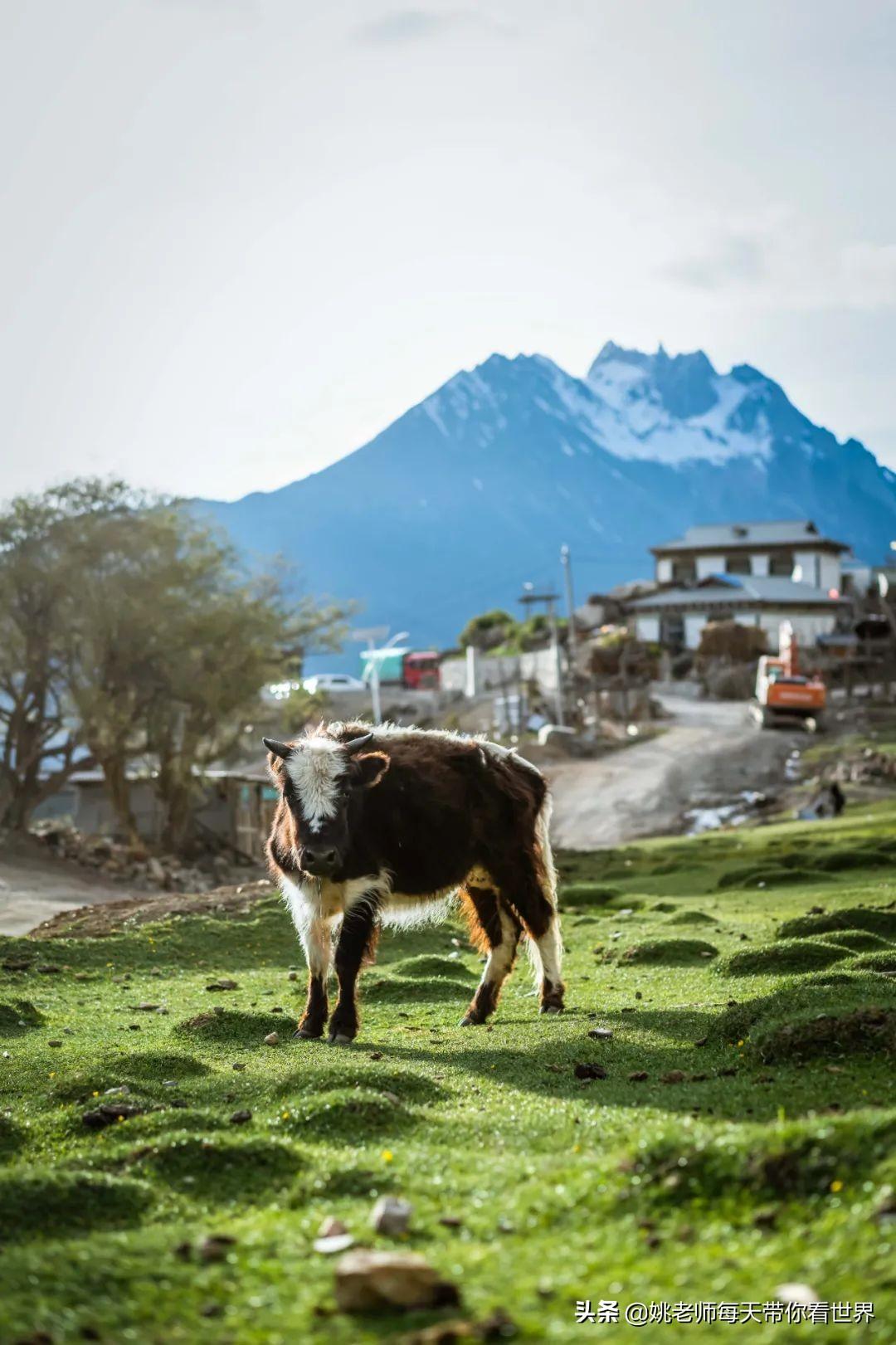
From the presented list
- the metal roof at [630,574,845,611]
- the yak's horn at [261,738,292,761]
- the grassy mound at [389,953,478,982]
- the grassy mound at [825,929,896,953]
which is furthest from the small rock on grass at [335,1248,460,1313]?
the metal roof at [630,574,845,611]

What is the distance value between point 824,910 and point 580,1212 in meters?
15.1

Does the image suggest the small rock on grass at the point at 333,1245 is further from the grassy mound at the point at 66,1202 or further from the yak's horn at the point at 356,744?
the yak's horn at the point at 356,744

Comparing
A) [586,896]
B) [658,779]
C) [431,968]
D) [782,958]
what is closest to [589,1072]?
[782,958]

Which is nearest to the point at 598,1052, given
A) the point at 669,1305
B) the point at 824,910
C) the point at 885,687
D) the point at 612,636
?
the point at 669,1305

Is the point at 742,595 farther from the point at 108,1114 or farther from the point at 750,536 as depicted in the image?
the point at 108,1114

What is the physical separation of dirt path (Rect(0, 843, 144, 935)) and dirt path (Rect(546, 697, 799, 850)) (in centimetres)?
1810

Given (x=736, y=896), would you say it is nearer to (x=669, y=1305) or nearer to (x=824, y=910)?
(x=824, y=910)

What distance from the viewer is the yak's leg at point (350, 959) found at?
12539 mm

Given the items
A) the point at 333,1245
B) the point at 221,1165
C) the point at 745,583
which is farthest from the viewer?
the point at 745,583

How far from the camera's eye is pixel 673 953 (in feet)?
55.8

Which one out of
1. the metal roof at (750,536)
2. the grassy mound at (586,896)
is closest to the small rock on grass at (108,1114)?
the grassy mound at (586,896)

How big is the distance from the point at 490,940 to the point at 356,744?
2505 mm

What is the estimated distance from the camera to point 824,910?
20203mm

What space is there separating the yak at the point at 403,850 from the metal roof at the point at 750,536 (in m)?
103
